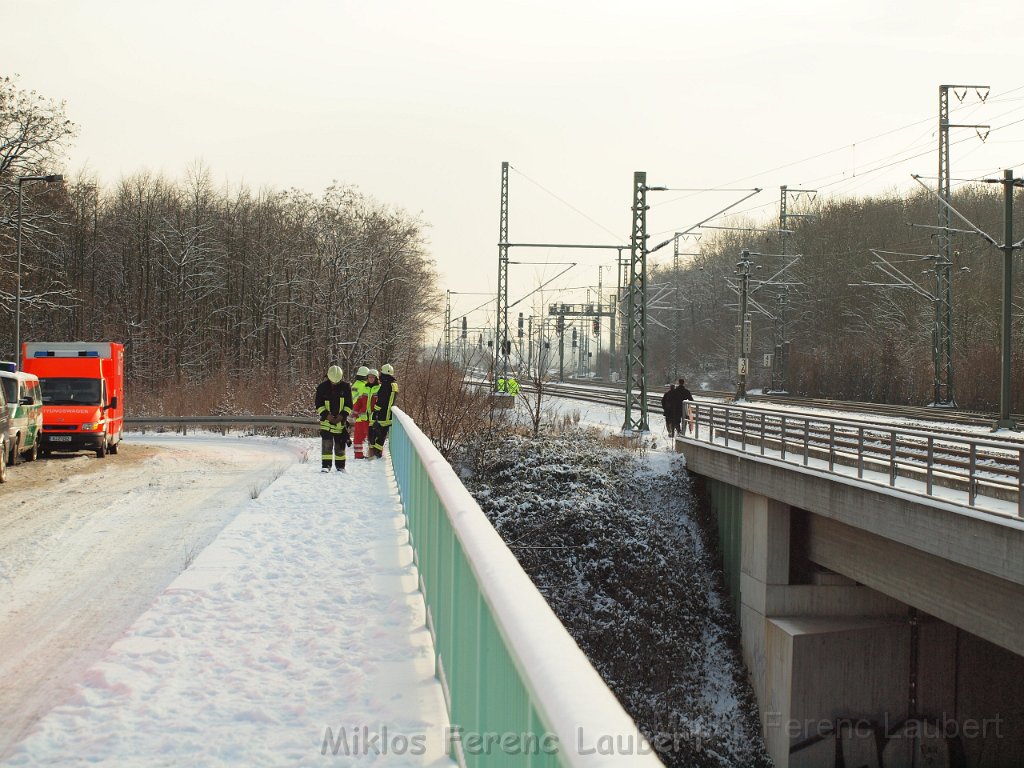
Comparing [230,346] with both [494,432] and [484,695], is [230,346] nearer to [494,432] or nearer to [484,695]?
[494,432]

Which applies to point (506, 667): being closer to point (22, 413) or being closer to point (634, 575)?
point (22, 413)

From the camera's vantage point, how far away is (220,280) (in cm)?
7025

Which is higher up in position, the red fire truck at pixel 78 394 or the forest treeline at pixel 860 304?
the forest treeline at pixel 860 304

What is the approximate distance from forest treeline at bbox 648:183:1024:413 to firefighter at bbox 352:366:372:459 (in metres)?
26.0

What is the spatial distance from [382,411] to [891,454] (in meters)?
8.68

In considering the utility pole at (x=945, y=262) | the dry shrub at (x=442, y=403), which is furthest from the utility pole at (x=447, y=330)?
the utility pole at (x=945, y=262)

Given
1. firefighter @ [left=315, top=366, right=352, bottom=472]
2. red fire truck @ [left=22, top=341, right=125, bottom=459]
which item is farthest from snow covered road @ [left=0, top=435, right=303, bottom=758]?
firefighter @ [left=315, top=366, right=352, bottom=472]

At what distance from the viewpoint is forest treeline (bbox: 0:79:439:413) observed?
173 feet

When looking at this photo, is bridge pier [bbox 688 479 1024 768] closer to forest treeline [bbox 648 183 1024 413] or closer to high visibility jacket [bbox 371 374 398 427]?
high visibility jacket [bbox 371 374 398 427]

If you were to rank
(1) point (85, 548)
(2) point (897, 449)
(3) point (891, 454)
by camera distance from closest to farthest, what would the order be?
(1) point (85, 548)
(3) point (891, 454)
(2) point (897, 449)

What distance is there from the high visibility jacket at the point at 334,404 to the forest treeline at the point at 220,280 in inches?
1015

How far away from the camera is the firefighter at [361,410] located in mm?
19953

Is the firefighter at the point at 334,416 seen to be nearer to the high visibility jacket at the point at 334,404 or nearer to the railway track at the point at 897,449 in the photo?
the high visibility jacket at the point at 334,404

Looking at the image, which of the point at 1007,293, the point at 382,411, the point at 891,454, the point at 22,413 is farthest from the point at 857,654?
the point at 22,413
